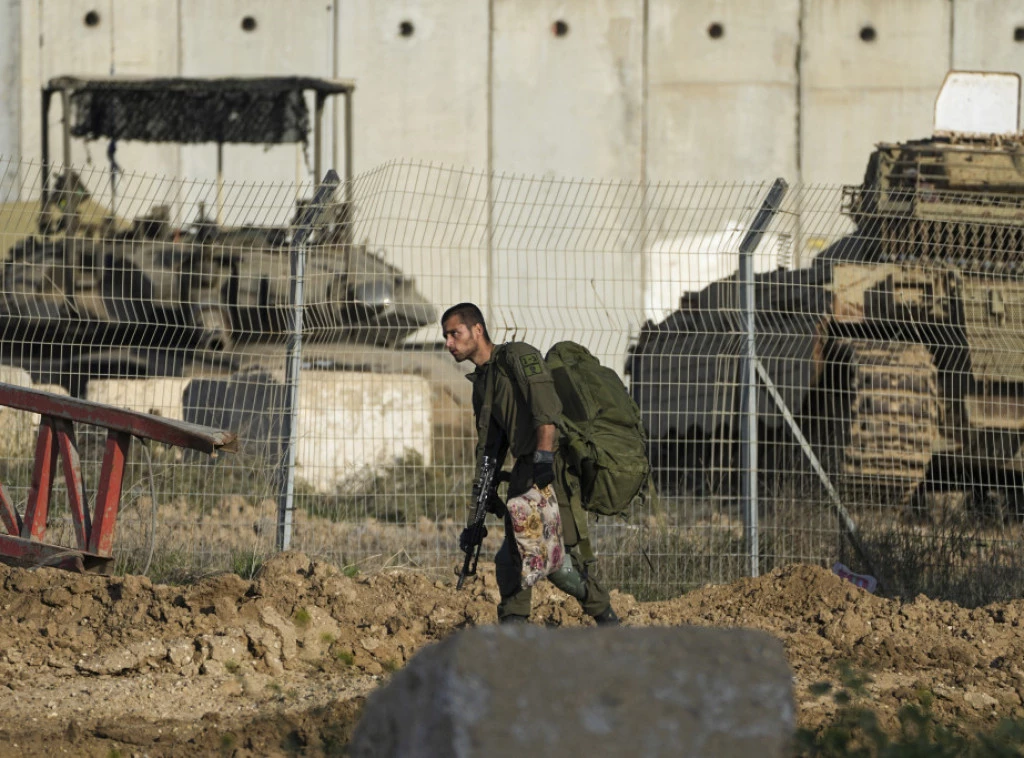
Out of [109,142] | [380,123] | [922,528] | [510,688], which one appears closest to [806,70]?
[380,123]

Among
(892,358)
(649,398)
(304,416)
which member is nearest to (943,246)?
(892,358)

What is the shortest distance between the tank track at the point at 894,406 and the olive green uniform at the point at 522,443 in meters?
4.09

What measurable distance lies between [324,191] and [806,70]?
38.8 ft

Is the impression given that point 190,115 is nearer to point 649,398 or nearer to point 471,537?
point 649,398

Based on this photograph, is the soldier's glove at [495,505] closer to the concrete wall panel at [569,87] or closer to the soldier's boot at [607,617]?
the soldier's boot at [607,617]

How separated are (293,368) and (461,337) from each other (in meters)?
2.14

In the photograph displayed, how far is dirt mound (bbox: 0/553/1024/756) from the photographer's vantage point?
213 inches

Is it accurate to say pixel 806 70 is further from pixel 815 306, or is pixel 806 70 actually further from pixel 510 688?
pixel 510 688

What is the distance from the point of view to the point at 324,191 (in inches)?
311

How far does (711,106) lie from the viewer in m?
18.3

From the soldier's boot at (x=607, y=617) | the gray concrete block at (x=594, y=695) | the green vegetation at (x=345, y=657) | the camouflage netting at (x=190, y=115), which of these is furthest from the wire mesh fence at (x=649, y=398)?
the camouflage netting at (x=190, y=115)

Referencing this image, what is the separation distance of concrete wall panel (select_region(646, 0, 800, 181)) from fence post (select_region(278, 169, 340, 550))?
10843 mm

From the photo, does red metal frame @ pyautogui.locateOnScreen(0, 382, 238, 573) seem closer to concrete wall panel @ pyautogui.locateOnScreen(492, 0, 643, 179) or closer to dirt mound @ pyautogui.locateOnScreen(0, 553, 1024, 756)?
dirt mound @ pyautogui.locateOnScreen(0, 553, 1024, 756)

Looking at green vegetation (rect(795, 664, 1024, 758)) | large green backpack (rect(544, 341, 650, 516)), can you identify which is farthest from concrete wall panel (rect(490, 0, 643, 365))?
green vegetation (rect(795, 664, 1024, 758))
